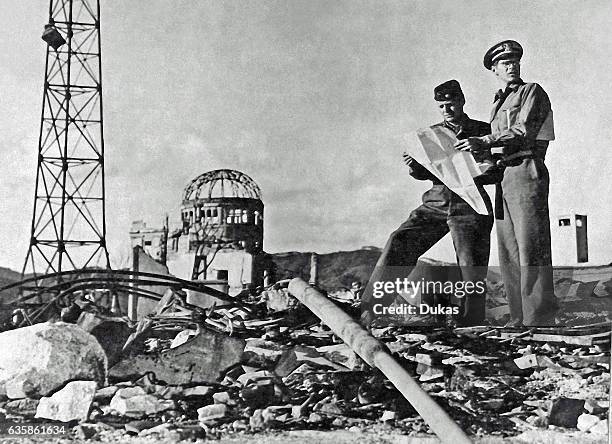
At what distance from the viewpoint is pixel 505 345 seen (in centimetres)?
553

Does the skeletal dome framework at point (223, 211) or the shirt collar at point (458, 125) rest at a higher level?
the shirt collar at point (458, 125)

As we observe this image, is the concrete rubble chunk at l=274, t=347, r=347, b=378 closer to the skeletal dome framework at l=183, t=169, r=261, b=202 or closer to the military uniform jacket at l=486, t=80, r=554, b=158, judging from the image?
the skeletal dome framework at l=183, t=169, r=261, b=202

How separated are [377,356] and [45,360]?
238 cm

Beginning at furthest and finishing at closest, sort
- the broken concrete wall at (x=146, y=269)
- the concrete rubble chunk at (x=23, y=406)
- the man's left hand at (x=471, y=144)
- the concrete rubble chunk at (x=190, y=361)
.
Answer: the man's left hand at (x=471, y=144) < the broken concrete wall at (x=146, y=269) < the concrete rubble chunk at (x=190, y=361) < the concrete rubble chunk at (x=23, y=406)

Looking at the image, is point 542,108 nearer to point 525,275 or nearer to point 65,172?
point 525,275

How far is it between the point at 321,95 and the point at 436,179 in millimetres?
1103

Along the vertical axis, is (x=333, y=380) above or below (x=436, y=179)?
below

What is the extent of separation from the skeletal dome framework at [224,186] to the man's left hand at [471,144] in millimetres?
1594

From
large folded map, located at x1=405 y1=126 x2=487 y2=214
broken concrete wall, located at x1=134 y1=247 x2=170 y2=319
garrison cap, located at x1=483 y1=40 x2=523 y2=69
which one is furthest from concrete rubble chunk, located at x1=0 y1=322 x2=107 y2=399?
garrison cap, located at x1=483 y1=40 x2=523 y2=69

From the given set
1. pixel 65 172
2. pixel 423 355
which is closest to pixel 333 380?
pixel 423 355

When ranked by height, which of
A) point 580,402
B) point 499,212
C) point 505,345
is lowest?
point 580,402

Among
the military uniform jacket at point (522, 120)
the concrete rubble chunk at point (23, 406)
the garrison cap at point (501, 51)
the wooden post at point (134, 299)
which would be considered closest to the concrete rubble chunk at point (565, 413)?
the military uniform jacket at point (522, 120)

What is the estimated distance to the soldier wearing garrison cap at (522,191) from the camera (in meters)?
5.62

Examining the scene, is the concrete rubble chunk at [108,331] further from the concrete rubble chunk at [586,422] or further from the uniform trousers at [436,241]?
the concrete rubble chunk at [586,422]
